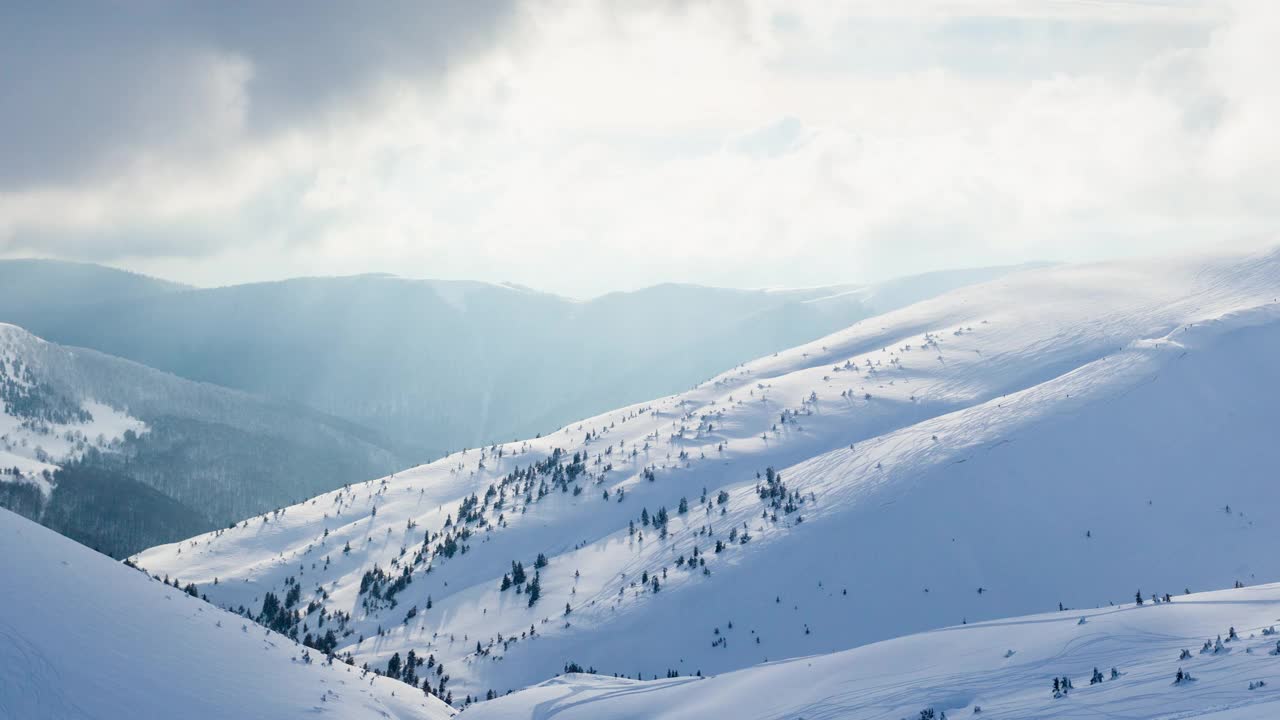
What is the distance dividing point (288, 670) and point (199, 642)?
11.6ft

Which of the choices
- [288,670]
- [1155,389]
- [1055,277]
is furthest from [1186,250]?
[288,670]

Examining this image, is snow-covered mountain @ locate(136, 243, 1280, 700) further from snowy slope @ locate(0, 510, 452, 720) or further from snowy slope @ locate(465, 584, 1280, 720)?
snowy slope @ locate(0, 510, 452, 720)

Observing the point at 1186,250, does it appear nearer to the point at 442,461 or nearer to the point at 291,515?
the point at 442,461

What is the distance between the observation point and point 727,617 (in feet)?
208

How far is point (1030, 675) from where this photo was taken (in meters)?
22.6

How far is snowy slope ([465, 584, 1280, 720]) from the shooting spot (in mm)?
18828

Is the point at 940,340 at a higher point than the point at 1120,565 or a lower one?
higher

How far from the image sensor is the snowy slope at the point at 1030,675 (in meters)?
18.8

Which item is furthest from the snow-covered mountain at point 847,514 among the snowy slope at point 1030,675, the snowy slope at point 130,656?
the snowy slope at point 130,656

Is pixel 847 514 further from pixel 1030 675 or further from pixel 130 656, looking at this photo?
pixel 130 656

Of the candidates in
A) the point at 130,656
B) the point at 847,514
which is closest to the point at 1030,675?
the point at 130,656

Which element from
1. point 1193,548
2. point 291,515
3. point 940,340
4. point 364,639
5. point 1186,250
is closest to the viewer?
point 1193,548

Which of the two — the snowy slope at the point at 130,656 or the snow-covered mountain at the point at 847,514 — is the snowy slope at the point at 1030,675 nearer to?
the snowy slope at the point at 130,656

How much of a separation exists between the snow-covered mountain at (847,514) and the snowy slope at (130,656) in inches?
1225
